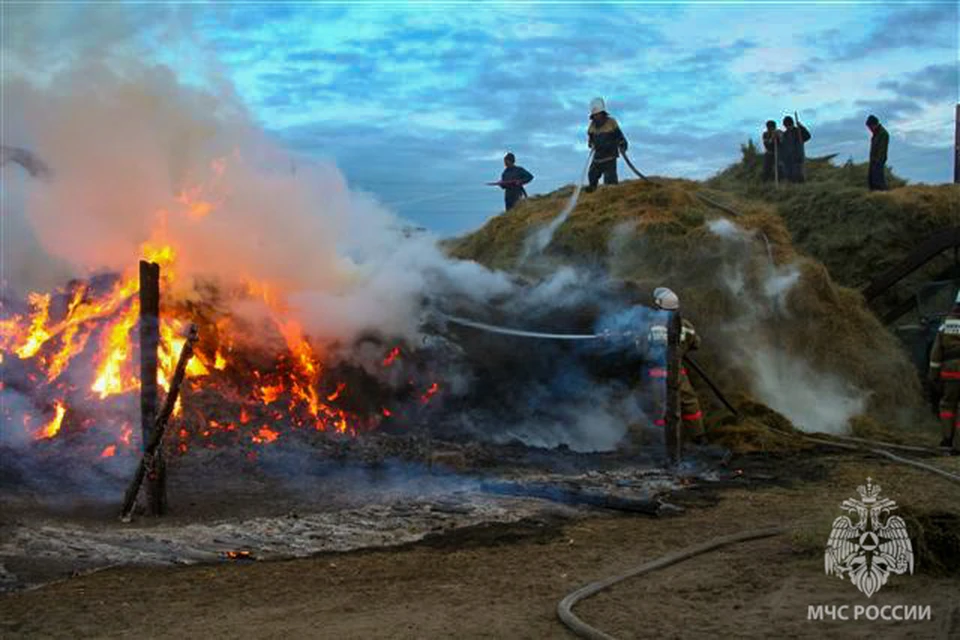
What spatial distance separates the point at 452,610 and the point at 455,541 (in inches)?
73.8

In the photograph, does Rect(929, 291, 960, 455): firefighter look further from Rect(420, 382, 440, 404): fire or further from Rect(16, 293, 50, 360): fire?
Rect(16, 293, 50, 360): fire

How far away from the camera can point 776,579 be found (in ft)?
21.0

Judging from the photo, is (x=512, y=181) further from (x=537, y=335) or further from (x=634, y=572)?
(x=634, y=572)

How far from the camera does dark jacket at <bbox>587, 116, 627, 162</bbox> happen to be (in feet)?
58.9

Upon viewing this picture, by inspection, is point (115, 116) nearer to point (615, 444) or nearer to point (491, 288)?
point (491, 288)

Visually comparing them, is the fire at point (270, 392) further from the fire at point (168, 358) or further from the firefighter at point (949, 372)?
the firefighter at point (949, 372)

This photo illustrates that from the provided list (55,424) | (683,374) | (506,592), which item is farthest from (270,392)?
(506,592)

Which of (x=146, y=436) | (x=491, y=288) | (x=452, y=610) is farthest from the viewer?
(x=491, y=288)

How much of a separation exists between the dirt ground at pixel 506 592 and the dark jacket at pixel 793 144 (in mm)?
14989

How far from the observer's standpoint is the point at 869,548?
647 centimetres

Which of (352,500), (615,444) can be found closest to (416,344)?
(615,444)

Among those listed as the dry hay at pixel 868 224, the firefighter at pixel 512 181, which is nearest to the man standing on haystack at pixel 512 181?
the firefighter at pixel 512 181

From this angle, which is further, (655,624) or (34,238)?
(34,238)

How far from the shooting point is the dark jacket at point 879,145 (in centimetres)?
1992
